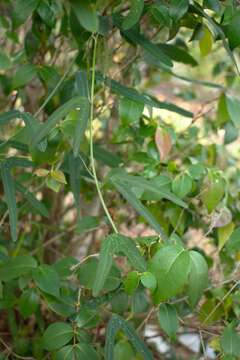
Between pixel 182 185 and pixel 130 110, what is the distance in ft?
0.58

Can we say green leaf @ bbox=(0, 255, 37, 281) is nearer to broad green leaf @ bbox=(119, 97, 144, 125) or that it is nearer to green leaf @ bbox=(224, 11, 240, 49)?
broad green leaf @ bbox=(119, 97, 144, 125)

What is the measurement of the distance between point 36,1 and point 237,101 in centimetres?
54

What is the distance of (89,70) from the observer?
101cm

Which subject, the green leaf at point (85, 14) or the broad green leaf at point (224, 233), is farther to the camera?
the broad green leaf at point (224, 233)

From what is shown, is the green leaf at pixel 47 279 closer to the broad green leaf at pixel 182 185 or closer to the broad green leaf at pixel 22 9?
the broad green leaf at pixel 182 185

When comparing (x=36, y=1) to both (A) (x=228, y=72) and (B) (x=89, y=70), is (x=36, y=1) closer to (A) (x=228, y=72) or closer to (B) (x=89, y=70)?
(B) (x=89, y=70)

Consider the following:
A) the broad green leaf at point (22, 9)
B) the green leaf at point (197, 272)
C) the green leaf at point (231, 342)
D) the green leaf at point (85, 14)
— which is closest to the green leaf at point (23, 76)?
the broad green leaf at point (22, 9)

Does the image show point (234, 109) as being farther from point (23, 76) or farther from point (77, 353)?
point (77, 353)

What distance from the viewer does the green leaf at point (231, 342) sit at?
927 millimetres

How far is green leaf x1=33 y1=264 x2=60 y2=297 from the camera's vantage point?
966 mm

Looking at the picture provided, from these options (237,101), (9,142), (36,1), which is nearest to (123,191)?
(9,142)

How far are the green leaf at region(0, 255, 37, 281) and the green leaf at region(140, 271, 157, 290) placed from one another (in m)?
0.24

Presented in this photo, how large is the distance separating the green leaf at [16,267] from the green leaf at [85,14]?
0.43 meters

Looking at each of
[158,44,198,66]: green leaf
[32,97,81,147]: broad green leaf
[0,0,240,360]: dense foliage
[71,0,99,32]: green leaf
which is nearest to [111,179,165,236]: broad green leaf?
[0,0,240,360]: dense foliage
